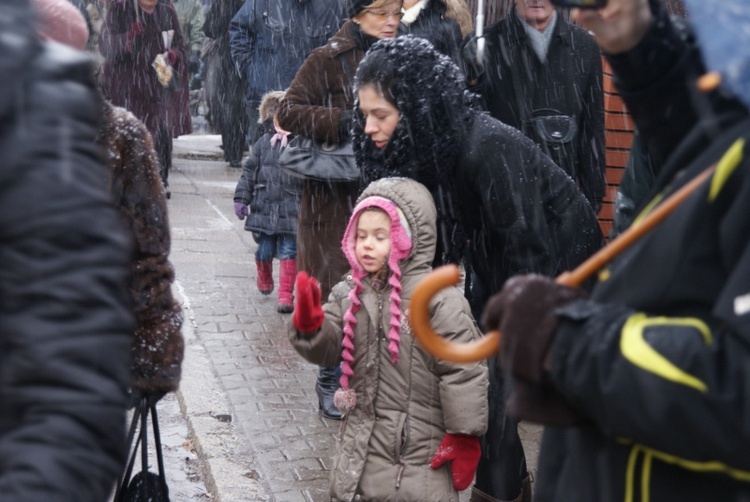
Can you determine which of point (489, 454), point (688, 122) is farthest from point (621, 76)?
point (489, 454)

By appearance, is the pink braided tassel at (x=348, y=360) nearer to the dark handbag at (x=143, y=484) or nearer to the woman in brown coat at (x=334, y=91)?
the dark handbag at (x=143, y=484)

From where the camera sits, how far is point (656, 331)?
186 cm

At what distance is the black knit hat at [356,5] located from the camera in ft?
19.4

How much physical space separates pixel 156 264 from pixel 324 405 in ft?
7.21

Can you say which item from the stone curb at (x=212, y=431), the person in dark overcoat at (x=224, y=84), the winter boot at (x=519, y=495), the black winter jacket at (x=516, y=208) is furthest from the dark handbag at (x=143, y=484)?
the person in dark overcoat at (x=224, y=84)

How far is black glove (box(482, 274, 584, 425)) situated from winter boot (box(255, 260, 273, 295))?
6.83 metres

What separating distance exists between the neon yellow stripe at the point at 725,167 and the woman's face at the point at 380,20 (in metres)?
4.28

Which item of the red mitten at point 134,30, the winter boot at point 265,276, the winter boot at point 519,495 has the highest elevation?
the red mitten at point 134,30

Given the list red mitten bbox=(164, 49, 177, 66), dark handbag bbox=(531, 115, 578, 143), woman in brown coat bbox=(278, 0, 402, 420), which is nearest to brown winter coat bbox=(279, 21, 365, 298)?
woman in brown coat bbox=(278, 0, 402, 420)

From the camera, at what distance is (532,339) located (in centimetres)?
196

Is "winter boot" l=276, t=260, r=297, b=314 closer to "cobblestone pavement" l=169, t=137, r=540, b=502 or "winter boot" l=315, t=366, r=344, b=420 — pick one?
"cobblestone pavement" l=169, t=137, r=540, b=502

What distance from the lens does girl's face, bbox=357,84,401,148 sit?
4.44m

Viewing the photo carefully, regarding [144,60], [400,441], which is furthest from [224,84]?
[400,441]

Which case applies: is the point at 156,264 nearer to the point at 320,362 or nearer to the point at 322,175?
the point at 320,362
